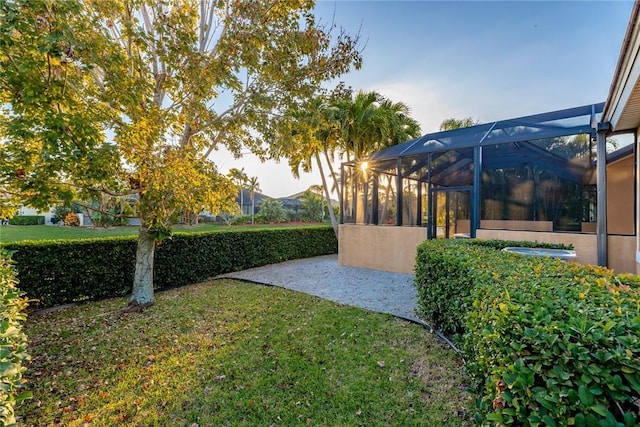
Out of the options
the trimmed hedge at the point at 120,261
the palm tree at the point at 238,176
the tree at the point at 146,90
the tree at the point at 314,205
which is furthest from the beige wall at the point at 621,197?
the tree at the point at 314,205

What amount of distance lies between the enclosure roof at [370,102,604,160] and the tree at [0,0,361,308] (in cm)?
369

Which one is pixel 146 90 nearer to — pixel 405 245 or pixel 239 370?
pixel 239 370

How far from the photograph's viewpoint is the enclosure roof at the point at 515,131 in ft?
23.2

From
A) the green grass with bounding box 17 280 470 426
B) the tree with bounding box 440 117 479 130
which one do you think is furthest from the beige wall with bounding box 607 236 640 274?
the tree with bounding box 440 117 479 130

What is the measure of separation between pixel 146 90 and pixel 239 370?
15.5 feet

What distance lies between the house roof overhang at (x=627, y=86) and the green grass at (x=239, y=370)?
391cm

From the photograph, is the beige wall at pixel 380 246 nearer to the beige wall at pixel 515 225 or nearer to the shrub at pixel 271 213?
the beige wall at pixel 515 225

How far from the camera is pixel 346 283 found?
26.3 feet

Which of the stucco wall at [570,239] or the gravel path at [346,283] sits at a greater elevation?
the stucco wall at [570,239]

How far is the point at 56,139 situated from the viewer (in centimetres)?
397

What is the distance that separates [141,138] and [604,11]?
29.9ft

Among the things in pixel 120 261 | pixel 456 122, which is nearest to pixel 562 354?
pixel 120 261

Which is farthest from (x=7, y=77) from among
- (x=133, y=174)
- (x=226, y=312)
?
(x=226, y=312)

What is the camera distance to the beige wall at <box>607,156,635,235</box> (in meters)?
7.02
